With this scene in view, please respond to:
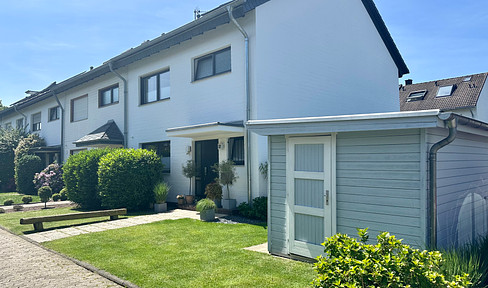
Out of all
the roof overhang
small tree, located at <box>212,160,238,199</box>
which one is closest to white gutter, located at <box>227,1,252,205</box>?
the roof overhang

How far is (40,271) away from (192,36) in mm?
8474

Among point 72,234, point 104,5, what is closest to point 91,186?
point 72,234

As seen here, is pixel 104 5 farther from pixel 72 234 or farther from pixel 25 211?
pixel 25 211

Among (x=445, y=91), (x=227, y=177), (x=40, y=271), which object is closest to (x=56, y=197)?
(x=227, y=177)

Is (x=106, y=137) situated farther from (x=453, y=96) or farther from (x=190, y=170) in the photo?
(x=453, y=96)

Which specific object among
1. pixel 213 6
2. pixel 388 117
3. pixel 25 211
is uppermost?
pixel 213 6

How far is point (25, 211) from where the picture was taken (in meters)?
12.8

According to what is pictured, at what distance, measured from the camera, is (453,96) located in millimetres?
25406

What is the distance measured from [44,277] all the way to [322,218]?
14.3ft

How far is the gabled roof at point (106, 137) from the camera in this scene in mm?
15546

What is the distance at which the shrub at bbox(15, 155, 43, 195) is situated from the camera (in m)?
19.4

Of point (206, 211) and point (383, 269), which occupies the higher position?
point (383, 269)

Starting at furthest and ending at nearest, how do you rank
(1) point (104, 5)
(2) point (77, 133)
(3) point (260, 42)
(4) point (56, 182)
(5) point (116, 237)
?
(2) point (77, 133)
(4) point (56, 182)
(3) point (260, 42)
(1) point (104, 5)
(5) point (116, 237)

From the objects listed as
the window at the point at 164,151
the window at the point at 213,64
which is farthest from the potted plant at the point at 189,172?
the window at the point at 213,64
